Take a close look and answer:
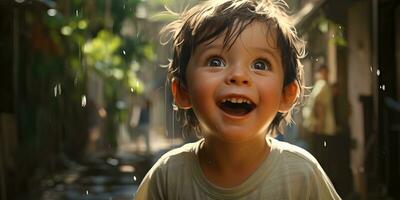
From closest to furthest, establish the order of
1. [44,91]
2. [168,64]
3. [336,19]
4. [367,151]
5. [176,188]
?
1. [176,188]
2. [168,64]
3. [336,19]
4. [367,151]
5. [44,91]

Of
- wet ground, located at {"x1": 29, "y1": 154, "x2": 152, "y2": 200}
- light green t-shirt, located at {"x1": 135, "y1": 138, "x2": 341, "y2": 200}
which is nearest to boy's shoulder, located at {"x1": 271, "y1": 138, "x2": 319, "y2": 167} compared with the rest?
light green t-shirt, located at {"x1": 135, "y1": 138, "x2": 341, "y2": 200}

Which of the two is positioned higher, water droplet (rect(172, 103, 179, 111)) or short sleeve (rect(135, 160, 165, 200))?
water droplet (rect(172, 103, 179, 111))

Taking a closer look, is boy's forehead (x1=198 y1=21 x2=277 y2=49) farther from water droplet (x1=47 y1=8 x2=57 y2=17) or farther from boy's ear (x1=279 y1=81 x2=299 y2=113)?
water droplet (x1=47 y1=8 x2=57 y2=17)

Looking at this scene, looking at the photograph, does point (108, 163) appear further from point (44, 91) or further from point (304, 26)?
point (304, 26)

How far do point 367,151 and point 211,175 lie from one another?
76 cm

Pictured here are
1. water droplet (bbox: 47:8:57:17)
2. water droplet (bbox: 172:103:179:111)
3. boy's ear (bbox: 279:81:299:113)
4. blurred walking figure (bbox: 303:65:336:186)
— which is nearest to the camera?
boy's ear (bbox: 279:81:299:113)

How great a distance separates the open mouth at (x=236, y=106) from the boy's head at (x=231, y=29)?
0.34ft

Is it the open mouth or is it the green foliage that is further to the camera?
the green foliage

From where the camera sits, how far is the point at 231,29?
4.16 feet

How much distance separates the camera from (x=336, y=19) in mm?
1700

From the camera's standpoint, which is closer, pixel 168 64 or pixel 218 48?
pixel 218 48

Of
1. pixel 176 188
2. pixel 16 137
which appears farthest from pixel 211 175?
pixel 16 137

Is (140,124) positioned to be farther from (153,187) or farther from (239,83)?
(239,83)

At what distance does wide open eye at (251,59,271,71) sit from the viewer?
128cm
